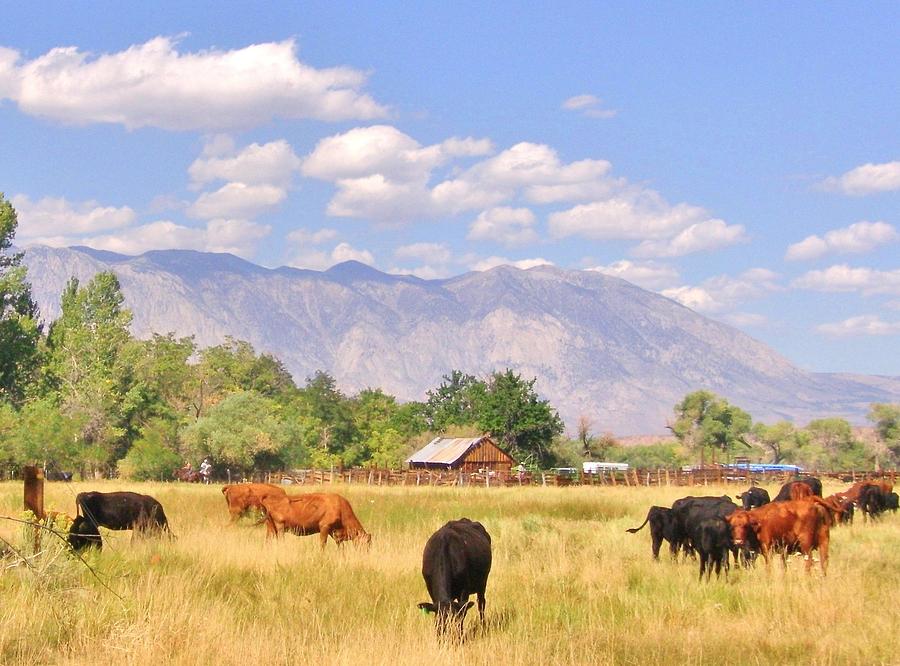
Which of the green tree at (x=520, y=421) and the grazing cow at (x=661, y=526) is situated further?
the green tree at (x=520, y=421)

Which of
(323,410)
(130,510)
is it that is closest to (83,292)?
(323,410)

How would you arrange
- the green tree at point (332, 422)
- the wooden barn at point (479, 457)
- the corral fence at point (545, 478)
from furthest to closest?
the green tree at point (332, 422) < the wooden barn at point (479, 457) < the corral fence at point (545, 478)

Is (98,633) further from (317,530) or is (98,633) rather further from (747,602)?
(317,530)

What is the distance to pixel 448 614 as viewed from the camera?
10.3 m

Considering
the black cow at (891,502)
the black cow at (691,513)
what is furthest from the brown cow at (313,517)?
the black cow at (891,502)

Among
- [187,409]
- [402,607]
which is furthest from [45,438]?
[402,607]

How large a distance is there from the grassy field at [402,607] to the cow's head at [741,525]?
19.0 inches

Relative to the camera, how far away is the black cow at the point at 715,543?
51.8 ft

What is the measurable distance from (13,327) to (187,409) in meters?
20.5

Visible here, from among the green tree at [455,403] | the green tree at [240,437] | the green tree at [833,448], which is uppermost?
the green tree at [455,403]

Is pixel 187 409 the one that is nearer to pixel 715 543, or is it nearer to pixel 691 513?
pixel 691 513

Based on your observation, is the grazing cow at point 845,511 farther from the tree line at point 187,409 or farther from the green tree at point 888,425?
the green tree at point 888,425

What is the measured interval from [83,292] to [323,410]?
3615 centimetres

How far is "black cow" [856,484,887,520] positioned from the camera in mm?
28000
